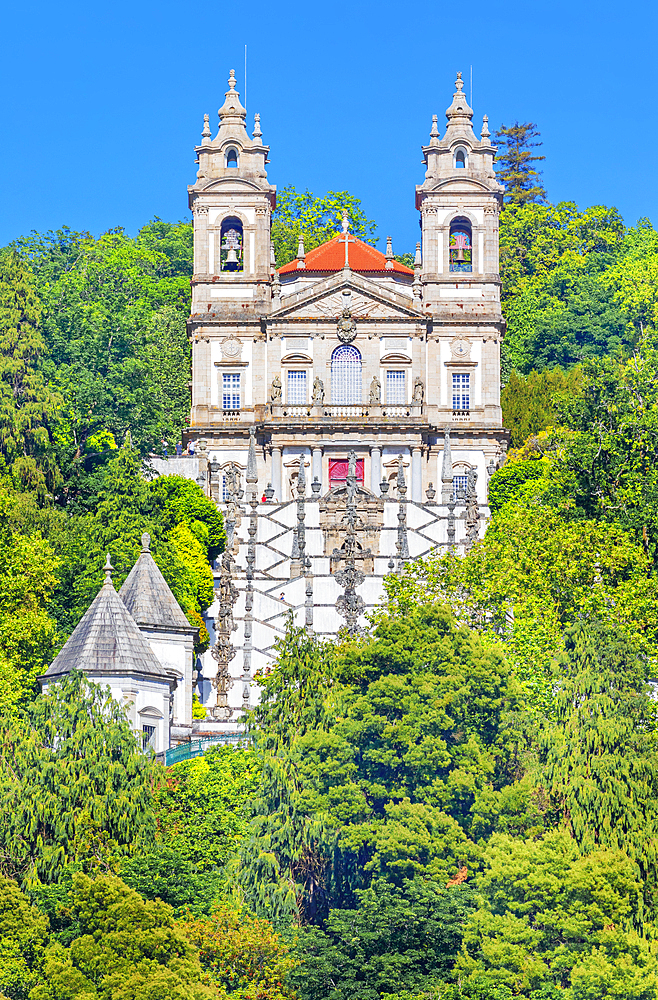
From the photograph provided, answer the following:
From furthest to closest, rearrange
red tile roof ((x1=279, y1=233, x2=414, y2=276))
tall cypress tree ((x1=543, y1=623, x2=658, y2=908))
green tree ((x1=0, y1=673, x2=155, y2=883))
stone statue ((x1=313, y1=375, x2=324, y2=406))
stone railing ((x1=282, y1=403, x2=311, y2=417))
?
red tile roof ((x1=279, y1=233, x2=414, y2=276)) → stone statue ((x1=313, y1=375, x2=324, y2=406)) → stone railing ((x1=282, y1=403, x2=311, y2=417)) → tall cypress tree ((x1=543, y1=623, x2=658, y2=908)) → green tree ((x1=0, y1=673, x2=155, y2=883))

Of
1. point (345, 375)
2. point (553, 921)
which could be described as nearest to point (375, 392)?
point (345, 375)

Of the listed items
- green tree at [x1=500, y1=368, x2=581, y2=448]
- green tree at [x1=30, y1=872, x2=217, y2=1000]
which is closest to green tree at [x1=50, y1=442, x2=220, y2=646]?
green tree at [x1=500, y1=368, x2=581, y2=448]

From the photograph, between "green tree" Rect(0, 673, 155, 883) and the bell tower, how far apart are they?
38355 millimetres

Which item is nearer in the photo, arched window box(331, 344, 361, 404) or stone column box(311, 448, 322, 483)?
stone column box(311, 448, 322, 483)

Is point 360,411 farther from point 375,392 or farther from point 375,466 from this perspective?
point 375,466

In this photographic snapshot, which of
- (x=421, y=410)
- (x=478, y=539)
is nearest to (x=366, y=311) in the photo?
(x=421, y=410)

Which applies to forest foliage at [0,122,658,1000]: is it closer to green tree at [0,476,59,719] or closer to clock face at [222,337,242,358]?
green tree at [0,476,59,719]

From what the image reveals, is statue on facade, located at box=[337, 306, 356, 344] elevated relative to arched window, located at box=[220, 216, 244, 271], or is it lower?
lower

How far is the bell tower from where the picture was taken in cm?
9438

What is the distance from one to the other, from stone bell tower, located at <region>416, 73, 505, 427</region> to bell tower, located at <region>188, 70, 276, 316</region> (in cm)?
657

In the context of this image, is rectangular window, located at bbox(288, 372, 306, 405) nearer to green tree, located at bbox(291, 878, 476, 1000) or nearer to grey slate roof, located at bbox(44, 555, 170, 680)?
grey slate roof, located at bbox(44, 555, 170, 680)

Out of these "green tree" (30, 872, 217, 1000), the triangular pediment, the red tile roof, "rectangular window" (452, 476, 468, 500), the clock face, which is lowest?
"green tree" (30, 872, 217, 1000)

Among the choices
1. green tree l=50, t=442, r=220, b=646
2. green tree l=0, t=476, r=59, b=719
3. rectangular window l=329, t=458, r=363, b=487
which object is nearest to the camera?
green tree l=0, t=476, r=59, b=719

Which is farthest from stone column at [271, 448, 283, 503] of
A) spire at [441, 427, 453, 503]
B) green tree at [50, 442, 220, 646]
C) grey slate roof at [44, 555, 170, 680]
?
grey slate roof at [44, 555, 170, 680]
